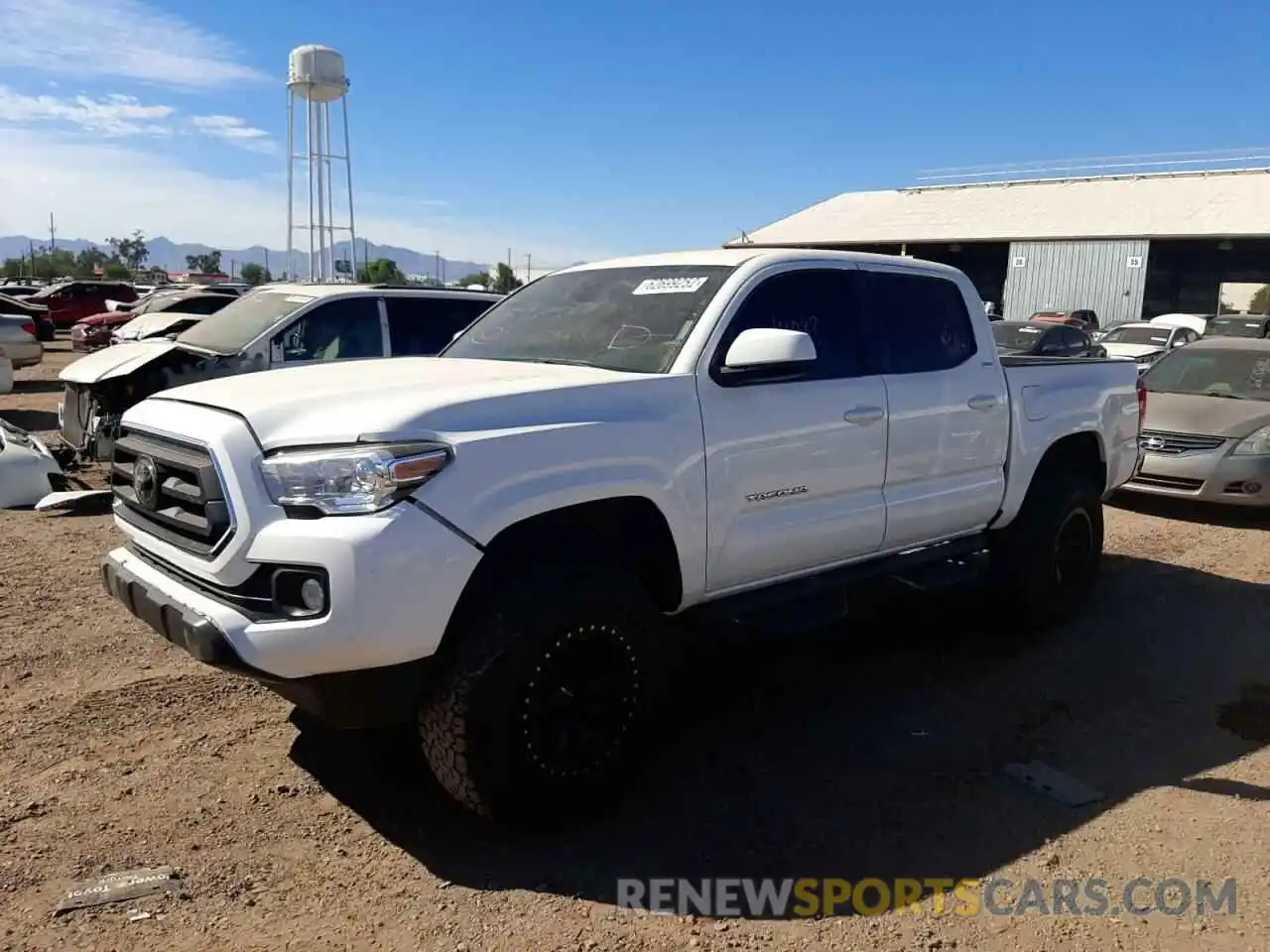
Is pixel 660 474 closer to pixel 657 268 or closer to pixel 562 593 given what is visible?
pixel 562 593

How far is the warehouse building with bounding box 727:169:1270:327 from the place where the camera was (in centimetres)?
3262

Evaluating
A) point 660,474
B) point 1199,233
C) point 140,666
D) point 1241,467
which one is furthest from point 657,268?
point 1199,233

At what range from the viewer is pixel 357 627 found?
9.37 ft

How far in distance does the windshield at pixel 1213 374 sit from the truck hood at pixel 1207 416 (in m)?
0.32

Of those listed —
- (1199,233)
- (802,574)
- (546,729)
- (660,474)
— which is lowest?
(546,729)

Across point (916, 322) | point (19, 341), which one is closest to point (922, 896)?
point (916, 322)

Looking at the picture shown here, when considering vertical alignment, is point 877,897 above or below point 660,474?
below

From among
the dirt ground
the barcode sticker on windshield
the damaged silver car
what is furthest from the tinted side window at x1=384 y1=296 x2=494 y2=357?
the barcode sticker on windshield

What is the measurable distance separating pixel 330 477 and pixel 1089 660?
4161mm

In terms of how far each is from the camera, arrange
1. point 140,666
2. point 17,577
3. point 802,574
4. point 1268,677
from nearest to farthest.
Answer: point 802,574
point 140,666
point 1268,677
point 17,577

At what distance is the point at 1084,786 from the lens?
3908 millimetres

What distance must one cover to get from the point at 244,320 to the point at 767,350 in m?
6.73

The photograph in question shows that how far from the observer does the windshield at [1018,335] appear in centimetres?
1527

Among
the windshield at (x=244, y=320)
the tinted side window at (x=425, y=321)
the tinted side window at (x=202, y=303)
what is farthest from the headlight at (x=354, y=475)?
the tinted side window at (x=202, y=303)
